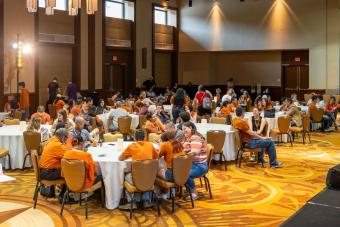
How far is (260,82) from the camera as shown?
74.6ft

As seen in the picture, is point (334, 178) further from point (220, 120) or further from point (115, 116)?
point (115, 116)

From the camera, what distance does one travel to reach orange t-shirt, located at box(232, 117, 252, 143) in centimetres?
880

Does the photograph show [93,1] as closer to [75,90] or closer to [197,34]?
[75,90]

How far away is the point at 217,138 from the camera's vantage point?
8445 millimetres

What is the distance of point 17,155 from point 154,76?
46.2 feet

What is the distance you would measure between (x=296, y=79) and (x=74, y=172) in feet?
56.5

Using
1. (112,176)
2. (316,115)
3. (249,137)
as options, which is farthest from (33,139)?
(316,115)

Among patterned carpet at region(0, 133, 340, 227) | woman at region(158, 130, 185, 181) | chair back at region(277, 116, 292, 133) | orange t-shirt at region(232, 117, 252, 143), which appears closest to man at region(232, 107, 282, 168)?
orange t-shirt at region(232, 117, 252, 143)

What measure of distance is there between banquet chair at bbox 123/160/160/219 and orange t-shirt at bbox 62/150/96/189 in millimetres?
506

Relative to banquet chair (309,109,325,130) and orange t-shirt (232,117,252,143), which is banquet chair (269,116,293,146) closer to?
orange t-shirt (232,117,252,143)

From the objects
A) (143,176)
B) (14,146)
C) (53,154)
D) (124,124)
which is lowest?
(143,176)

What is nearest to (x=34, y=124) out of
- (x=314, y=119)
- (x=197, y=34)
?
(x=314, y=119)

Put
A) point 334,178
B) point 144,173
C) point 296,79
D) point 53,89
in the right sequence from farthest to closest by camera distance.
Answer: point 296,79 < point 53,89 < point 144,173 < point 334,178

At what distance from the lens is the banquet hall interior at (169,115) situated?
20.5 feet
